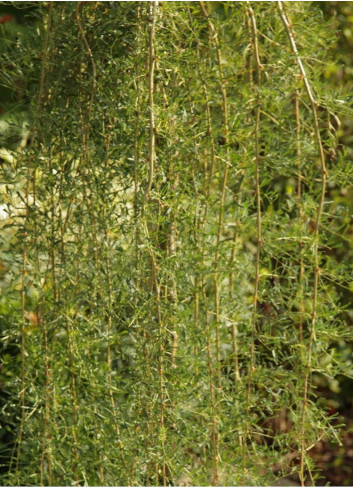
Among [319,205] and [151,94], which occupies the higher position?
[151,94]

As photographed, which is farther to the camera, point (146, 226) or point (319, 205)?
point (319, 205)

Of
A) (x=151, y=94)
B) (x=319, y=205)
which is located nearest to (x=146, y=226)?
(x=151, y=94)

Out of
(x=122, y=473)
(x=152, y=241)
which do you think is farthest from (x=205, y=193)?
(x=122, y=473)

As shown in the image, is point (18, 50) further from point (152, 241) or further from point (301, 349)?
point (301, 349)

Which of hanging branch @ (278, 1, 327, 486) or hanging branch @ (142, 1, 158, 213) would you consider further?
hanging branch @ (278, 1, 327, 486)

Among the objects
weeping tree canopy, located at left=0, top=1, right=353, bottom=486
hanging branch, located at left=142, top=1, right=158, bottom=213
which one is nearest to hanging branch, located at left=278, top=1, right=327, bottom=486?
weeping tree canopy, located at left=0, top=1, right=353, bottom=486

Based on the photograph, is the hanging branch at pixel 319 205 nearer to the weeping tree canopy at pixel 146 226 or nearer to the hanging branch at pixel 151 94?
the weeping tree canopy at pixel 146 226

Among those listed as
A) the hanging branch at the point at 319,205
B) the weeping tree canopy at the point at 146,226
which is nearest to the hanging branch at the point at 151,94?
the weeping tree canopy at the point at 146,226

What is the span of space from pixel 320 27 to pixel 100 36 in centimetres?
53

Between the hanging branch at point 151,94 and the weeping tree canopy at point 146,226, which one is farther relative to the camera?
the weeping tree canopy at point 146,226

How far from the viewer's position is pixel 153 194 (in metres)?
1.35

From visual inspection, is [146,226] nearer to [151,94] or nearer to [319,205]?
[151,94]

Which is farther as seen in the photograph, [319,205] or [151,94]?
[319,205]

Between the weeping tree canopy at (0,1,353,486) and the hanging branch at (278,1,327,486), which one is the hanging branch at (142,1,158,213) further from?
the hanging branch at (278,1,327,486)
